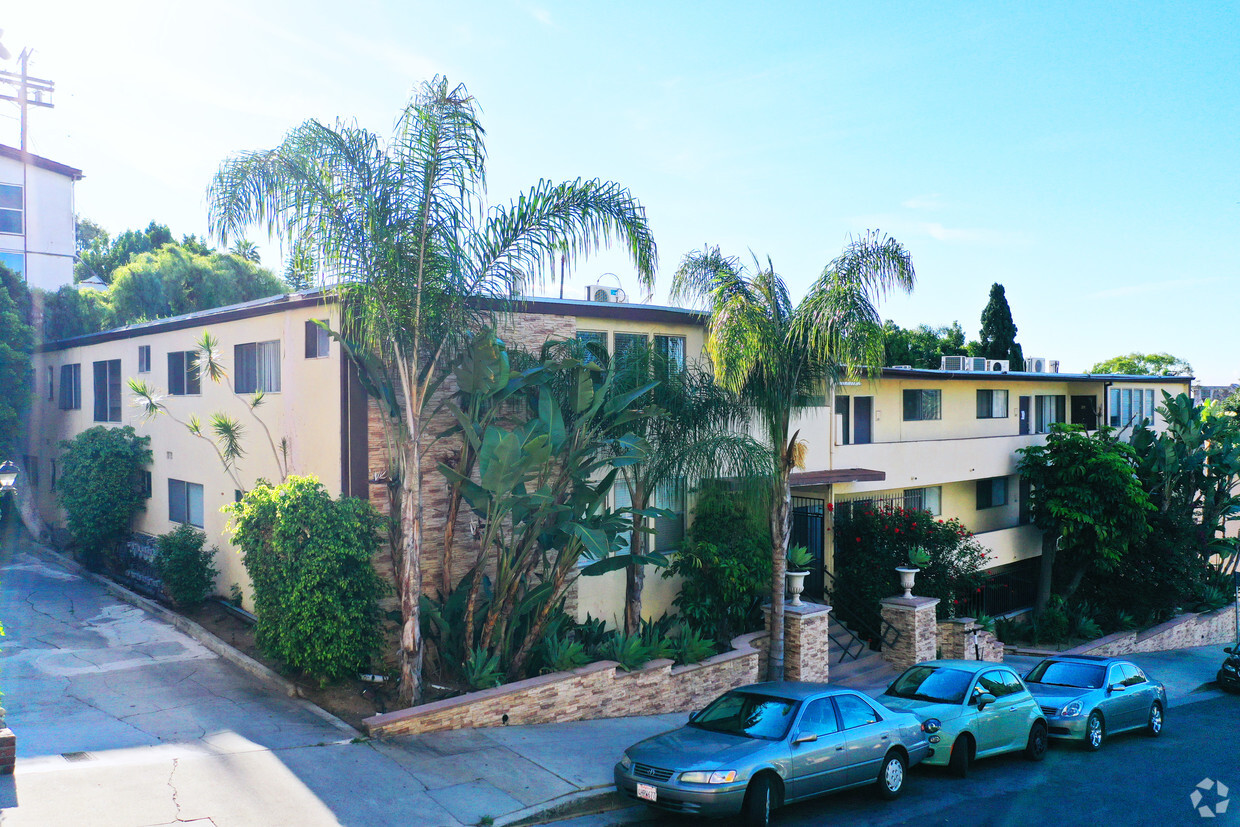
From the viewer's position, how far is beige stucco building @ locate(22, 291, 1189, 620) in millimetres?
14258

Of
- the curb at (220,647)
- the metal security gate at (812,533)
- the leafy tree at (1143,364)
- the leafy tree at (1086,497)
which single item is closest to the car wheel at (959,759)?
the curb at (220,647)

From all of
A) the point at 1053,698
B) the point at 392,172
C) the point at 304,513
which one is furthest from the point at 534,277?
the point at 1053,698

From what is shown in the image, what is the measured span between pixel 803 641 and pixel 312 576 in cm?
867

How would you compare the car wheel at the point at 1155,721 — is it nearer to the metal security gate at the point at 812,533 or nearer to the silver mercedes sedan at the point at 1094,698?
the silver mercedes sedan at the point at 1094,698

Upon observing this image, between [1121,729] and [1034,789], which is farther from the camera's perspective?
[1121,729]

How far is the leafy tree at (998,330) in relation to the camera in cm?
4050

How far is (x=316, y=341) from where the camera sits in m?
14.6

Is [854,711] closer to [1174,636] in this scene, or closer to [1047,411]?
[1174,636]

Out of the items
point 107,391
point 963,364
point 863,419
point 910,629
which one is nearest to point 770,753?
point 910,629

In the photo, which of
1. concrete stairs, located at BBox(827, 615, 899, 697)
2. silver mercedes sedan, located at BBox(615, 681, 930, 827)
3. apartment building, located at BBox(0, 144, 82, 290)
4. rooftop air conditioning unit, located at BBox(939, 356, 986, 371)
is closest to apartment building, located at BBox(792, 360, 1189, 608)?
rooftop air conditioning unit, located at BBox(939, 356, 986, 371)

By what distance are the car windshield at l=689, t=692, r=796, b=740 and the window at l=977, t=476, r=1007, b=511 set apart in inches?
739

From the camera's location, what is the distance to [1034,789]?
1157cm

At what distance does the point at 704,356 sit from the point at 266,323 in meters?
7.88

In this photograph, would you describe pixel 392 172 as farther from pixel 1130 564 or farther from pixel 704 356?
pixel 1130 564
